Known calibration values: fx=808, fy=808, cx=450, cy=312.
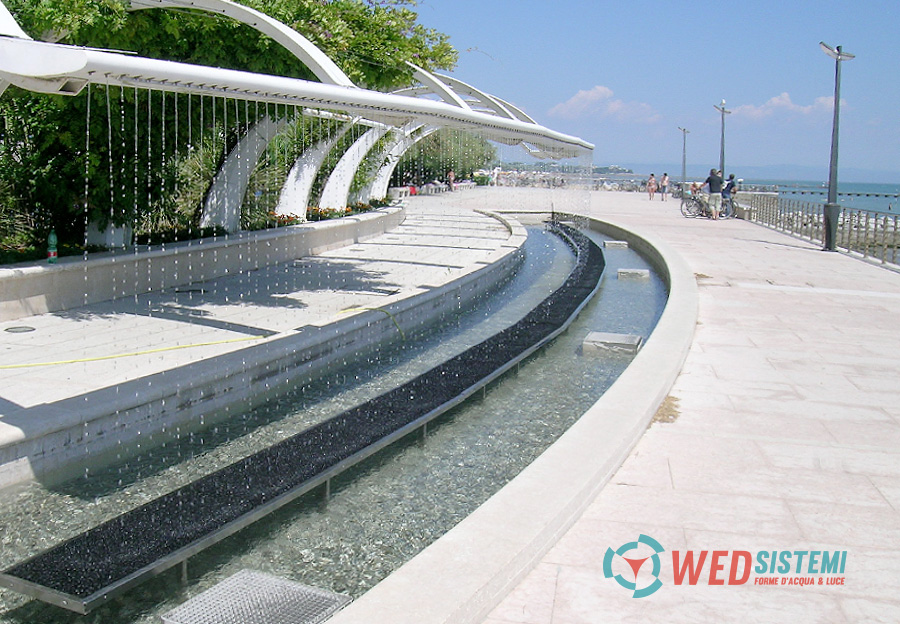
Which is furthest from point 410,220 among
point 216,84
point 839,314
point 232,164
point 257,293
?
point 216,84

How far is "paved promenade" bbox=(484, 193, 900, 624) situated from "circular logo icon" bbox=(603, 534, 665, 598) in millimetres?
30

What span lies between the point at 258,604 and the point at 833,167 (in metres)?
19.0

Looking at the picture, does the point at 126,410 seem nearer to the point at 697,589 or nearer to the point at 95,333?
the point at 95,333

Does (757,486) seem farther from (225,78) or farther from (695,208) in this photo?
(695,208)

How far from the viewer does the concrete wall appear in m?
9.27

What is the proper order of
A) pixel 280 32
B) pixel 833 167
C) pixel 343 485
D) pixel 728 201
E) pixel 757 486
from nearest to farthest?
1. pixel 757 486
2. pixel 343 485
3. pixel 280 32
4. pixel 833 167
5. pixel 728 201

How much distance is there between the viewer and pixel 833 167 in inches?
756

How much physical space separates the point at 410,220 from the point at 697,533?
23190 millimetres

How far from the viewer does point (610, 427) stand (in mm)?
5250

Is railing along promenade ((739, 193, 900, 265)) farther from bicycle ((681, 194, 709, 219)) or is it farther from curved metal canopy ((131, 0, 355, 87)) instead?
curved metal canopy ((131, 0, 355, 87))

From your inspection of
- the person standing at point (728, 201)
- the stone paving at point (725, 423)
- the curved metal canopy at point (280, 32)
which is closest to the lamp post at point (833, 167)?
the stone paving at point (725, 423)

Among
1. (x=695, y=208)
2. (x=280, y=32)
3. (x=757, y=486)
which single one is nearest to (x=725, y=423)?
(x=757, y=486)

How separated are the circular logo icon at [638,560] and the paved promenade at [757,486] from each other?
1.2 inches

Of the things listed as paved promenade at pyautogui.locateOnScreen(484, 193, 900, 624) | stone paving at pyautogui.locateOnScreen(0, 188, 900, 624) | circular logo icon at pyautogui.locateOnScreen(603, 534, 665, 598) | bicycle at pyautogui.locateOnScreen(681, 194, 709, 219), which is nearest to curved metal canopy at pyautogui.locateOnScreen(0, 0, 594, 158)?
stone paving at pyautogui.locateOnScreen(0, 188, 900, 624)
